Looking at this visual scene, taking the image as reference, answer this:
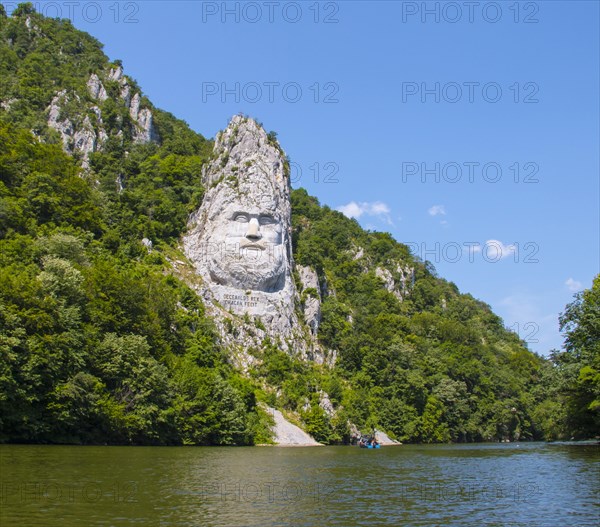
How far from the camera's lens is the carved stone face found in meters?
93.1

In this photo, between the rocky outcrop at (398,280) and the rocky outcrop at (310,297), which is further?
the rocky outcrop at (398,280)

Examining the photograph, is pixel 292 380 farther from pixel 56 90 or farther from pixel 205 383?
pixel 56 90

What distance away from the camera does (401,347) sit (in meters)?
98.2

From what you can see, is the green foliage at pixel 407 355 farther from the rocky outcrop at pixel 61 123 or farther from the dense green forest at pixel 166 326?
the rocky outcrop at pixel 61 123

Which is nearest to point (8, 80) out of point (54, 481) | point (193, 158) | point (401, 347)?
point (193, 158)

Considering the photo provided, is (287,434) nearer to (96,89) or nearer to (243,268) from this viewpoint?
(243,268)

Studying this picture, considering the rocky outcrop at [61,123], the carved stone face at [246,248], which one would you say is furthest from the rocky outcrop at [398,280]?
the rocky outcrop at [61,123]

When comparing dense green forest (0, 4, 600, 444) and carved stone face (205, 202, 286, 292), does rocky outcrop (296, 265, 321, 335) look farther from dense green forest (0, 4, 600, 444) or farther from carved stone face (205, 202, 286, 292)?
carved stone face (205, 202, 286, 292)

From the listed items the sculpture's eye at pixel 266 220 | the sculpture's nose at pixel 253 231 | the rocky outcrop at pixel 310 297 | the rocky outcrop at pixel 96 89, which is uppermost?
the rocky outcrop at pixel 96 89

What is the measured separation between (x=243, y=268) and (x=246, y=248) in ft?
10.7

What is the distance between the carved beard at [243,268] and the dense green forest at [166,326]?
629cm

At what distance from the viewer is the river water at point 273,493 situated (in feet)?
60.5

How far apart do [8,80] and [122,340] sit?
7729cm

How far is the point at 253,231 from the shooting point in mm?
95125
